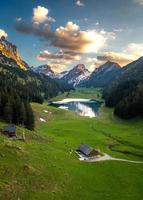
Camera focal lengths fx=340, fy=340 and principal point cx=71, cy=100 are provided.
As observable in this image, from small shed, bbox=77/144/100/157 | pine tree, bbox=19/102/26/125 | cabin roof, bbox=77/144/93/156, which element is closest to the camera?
small shed, bbox=77/144/100/157

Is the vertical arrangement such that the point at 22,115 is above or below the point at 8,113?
below

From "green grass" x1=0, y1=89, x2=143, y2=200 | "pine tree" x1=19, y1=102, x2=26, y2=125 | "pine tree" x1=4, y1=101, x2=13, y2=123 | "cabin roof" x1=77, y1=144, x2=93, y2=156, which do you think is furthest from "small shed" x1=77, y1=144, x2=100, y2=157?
"pine tree" x1=19, y1=102, x2=26, y2=125

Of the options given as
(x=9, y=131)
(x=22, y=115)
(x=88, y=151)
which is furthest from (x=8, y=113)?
(x=88, y=151)

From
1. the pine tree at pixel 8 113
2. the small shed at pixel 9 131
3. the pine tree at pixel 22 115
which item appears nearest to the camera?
the small shed at pixel 9 131

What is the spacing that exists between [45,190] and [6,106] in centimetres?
7047

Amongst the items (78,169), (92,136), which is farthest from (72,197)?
(92,136)

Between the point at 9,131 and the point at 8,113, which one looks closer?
the point at 9,131

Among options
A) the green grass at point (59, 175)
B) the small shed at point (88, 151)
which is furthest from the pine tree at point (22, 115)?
the small shed at point (88, 151)

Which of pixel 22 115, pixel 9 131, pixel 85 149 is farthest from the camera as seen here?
pixel 22 115

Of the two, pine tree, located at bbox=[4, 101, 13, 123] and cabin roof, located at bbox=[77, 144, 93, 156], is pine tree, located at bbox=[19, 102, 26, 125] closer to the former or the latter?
pine tree, located at bbox=[4, 101, 13, 123]

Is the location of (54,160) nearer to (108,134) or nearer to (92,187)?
(92,187)

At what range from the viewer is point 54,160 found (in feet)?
285

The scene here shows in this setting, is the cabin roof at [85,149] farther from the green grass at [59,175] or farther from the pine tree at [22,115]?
the pine tree at [22,115]

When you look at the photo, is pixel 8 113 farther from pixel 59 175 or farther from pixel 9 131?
pixel 59 175
